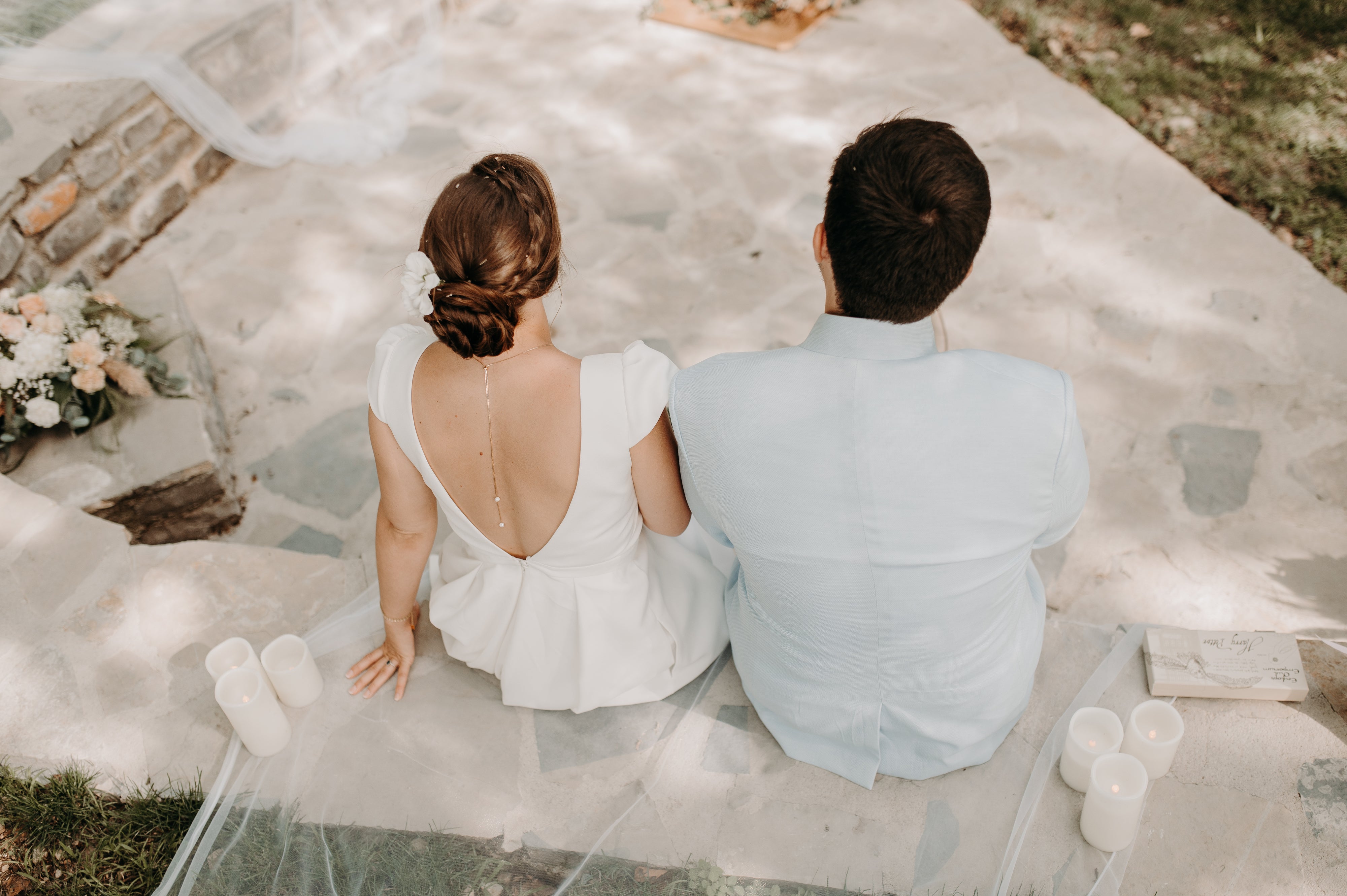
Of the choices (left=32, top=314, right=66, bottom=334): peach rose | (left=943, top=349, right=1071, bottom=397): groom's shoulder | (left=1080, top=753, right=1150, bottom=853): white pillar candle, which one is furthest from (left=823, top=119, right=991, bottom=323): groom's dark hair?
(left=32, top=314, right=66, bottom=334): peach rose

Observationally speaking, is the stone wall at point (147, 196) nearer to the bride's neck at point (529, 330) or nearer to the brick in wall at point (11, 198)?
the brick in wall at point (11, 198)

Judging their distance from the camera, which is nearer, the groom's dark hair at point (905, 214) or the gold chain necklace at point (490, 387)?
the groom's dark hair at point (905, 214)

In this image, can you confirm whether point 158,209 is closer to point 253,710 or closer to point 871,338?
point 253,710

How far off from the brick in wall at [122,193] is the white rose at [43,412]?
4.54 ft

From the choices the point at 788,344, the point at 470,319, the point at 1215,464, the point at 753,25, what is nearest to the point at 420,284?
the point at 470,319

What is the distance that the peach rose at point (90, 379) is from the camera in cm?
262

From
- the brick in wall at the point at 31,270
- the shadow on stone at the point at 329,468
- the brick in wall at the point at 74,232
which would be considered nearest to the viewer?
the shadow on stone at the point at 329,468

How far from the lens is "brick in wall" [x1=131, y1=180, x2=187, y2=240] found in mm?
3824

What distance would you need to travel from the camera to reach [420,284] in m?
1.49

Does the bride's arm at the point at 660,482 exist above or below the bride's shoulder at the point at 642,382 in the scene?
below

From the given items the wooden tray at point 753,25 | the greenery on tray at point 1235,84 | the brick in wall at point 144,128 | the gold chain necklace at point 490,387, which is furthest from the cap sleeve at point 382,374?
the wooden tray at point 753,25

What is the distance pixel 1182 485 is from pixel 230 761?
2.65 meters

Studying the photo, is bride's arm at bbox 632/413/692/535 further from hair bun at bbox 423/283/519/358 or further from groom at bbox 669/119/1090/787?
hair bun at bbox 423/283/519/358

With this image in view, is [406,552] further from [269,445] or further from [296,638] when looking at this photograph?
[269,445]
